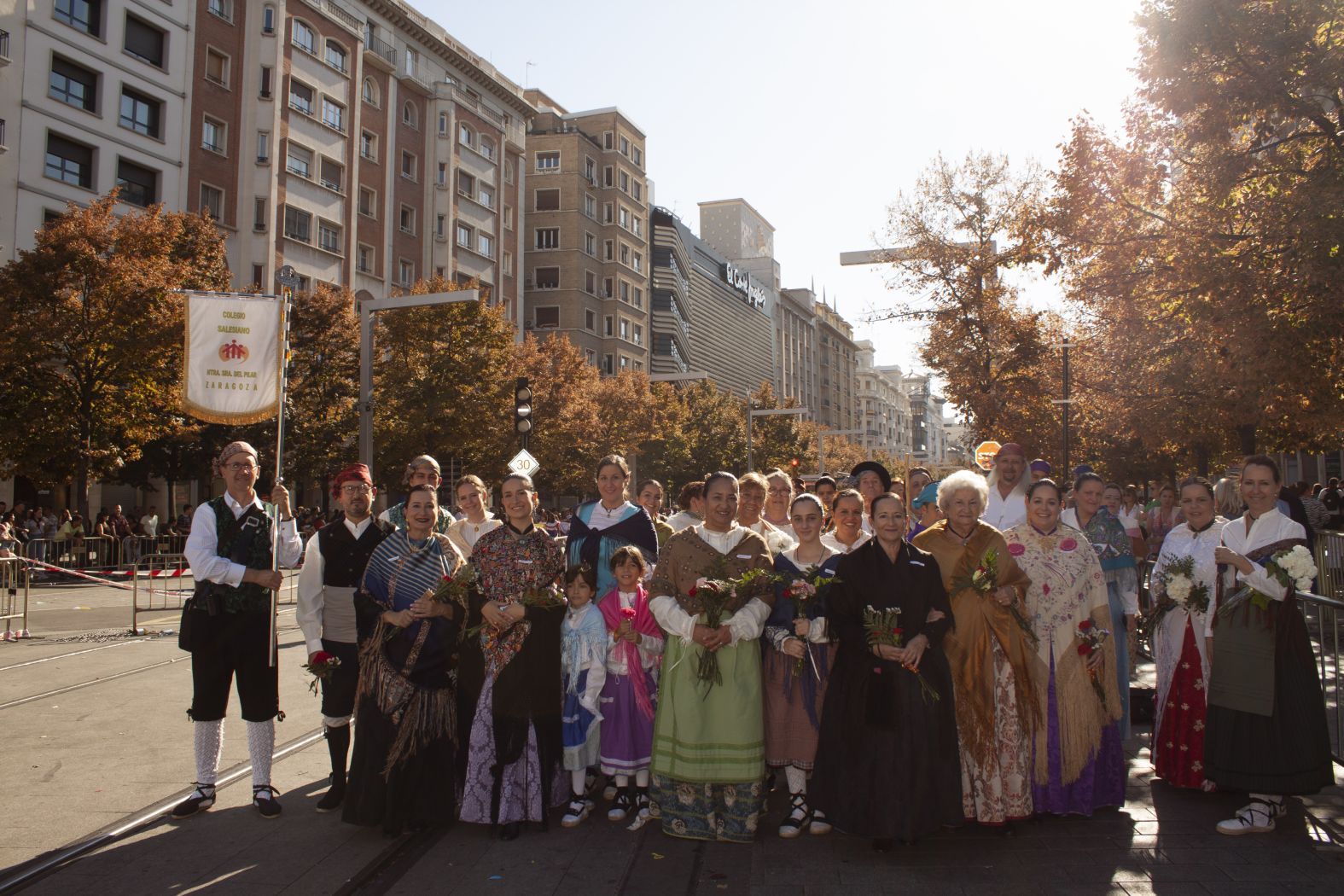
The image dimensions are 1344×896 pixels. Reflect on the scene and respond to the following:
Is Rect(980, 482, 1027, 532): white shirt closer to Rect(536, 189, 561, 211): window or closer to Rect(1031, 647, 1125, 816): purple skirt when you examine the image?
Rect(1031, 647, 1125, 816): purple skirt

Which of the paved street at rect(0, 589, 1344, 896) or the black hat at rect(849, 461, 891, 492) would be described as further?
the black hat at rect(849, 461, 891, 492)

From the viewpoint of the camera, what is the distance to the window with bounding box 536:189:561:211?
2461 inches

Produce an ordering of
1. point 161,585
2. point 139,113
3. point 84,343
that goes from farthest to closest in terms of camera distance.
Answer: point 139,113 → point 84,343 → point 161,585

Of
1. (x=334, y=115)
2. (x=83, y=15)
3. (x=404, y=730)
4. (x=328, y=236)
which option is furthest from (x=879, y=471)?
(x=334, y=115)

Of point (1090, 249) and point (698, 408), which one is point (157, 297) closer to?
point (1090, 249)

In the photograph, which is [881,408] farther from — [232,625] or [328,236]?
[232,625]

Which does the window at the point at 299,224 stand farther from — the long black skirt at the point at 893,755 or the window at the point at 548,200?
the long black skirt at the point at 893,755

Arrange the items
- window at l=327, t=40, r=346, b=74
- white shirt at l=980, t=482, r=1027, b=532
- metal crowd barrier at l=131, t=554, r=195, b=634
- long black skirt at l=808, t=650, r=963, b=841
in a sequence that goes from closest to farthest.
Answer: long black skirt at l=808, t=650, r=963, b=841, white shirt at l=980, t=482, r=1027, b=532, metal crowd barrier at l=131, t=554, r=195, b=634, window at l=327, t=40, r=346, b=74

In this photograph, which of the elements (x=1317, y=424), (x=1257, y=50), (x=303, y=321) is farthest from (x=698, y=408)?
(x=1257, y=50)

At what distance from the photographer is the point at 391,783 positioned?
562cm

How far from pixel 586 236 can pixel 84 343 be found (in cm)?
4015

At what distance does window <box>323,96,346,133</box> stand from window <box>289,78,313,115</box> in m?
0.70

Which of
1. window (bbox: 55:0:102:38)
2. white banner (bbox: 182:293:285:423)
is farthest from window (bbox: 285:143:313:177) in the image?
white banner (bbox: 182:293:285:423)

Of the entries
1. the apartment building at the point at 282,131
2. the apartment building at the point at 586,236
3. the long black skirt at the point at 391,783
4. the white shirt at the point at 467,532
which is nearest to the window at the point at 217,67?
the apartment building at the point at 282,131
